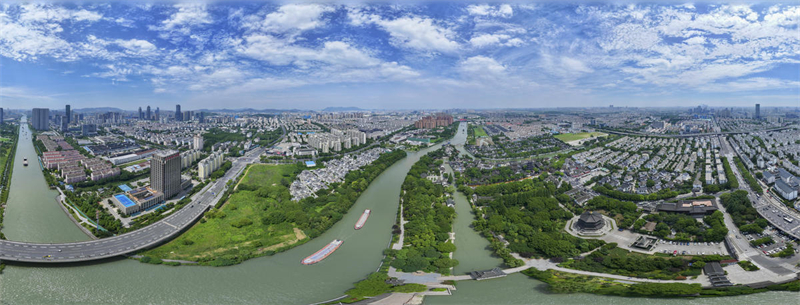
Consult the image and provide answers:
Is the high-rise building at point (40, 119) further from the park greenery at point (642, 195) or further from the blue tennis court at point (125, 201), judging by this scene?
the park greenery at point (642, 195)

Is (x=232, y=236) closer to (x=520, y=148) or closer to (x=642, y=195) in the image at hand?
(x=642, y=195)

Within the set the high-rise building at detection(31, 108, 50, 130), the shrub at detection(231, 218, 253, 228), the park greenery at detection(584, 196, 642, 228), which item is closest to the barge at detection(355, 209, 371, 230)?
the shrub at detection(231, 218, 253, 228)

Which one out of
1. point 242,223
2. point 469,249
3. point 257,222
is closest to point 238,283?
point 242,223

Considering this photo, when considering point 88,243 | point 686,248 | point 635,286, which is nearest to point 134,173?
point 88,243

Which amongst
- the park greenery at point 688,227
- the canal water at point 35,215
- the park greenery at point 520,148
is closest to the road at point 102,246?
the canal water at point 35,215

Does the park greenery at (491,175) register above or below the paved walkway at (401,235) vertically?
above

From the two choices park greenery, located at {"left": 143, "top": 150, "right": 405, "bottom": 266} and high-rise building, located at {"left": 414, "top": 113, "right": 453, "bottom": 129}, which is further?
high-rise building, located at {"left": 414, "top": 113, "right": 453, "bottom": 129}

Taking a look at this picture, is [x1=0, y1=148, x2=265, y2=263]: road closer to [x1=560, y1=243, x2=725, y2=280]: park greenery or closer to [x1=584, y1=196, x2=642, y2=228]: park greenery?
[x1=560, y1=243, x2=725, y2=280]: park greenery
